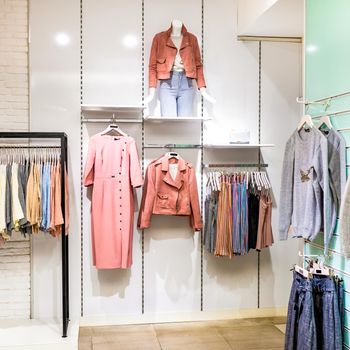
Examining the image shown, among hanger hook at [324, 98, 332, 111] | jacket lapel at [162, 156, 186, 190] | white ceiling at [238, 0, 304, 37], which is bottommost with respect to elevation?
jacket lapel at [162, 156, 186, 190]

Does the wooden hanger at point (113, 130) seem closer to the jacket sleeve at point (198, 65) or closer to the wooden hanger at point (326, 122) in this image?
the jacket sleeve at point (198, 65)

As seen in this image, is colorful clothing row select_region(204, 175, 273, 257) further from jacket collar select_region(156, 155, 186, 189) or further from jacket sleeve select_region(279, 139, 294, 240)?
jacket sleeve select_region(279, 139, 294, 240)

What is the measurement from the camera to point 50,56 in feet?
14.9

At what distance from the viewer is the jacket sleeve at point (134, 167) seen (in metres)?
4.40

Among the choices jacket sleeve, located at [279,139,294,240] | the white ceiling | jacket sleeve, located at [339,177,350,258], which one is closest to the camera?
jacket sleeve, located at [339,177,350,258]

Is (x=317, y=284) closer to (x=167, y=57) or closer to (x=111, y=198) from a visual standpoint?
(x=111, y=198)

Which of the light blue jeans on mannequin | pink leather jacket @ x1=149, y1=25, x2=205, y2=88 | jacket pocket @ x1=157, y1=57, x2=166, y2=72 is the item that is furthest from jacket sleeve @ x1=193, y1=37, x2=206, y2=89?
jacket pocket @ x1=157, y1=57, x2=166, y2=72

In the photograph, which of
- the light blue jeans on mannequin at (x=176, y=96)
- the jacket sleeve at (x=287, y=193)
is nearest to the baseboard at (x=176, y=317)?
the jacket sleeve at (x=287, y=193)

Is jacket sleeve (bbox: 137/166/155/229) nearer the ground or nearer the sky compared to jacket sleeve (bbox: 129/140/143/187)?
nearer the ground

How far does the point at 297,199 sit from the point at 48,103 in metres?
2.51

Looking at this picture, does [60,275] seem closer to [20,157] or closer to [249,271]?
[20,157]

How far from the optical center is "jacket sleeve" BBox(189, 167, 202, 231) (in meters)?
4.56

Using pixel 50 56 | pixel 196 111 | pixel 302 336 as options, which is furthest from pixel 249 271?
pixel 50 56

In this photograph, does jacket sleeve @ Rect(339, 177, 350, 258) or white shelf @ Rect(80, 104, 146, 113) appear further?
white shelf @ Rect(80, 104, 146, 113)
